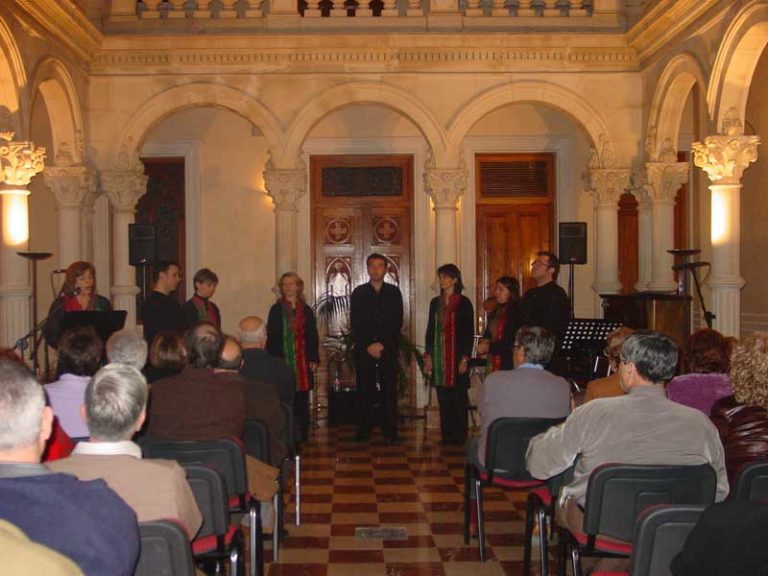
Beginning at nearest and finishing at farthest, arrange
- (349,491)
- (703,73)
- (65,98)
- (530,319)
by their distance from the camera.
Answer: (349,491) → (530,319) → (703,73) → (65,98)

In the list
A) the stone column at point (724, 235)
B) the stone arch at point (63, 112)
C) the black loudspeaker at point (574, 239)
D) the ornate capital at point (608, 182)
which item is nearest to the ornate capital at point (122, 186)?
the stone arch at point (63, 112)

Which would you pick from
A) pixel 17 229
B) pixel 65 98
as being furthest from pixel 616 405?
pixel 65 98

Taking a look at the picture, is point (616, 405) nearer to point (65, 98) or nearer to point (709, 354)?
point (709, 354)

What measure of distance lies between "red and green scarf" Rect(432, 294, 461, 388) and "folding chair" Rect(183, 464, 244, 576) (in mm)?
5197

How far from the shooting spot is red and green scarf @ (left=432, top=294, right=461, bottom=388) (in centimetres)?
878

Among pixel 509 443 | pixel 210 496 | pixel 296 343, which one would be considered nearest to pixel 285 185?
pixel 296 343

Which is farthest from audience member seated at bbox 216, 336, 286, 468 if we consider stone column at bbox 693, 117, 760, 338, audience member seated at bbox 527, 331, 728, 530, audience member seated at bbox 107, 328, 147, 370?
stone column at bbox 693, 117, 760, 338

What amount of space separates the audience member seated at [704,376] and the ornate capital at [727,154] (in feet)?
13.8

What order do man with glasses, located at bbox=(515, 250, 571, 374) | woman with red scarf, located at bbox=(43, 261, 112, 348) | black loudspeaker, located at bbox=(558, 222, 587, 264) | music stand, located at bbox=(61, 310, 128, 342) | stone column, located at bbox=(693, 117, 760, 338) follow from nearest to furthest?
music stand, located at bbox=(61, 310, 128, 342) < woman with red scarf, located at bbox=(43, 261, 112, 348) < man with glasses, located at bbox=(515, 250, 571, 374) < stone column, located at bbox=(693, 117, 760, 338) < black loudspeaker, located at bbox=(558, 222, 587, 264)

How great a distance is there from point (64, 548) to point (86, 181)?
8.52 metres

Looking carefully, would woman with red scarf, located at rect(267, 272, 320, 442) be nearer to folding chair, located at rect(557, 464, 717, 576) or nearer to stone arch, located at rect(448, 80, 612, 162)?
stone arch, located at rect(448, 80, 612, 162)

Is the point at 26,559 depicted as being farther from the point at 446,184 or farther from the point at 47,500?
the point at 446,184

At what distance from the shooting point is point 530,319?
8.05m

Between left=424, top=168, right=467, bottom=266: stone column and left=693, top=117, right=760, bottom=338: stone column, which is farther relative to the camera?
left=424, top=168, right=467, bottom=266: stone column
